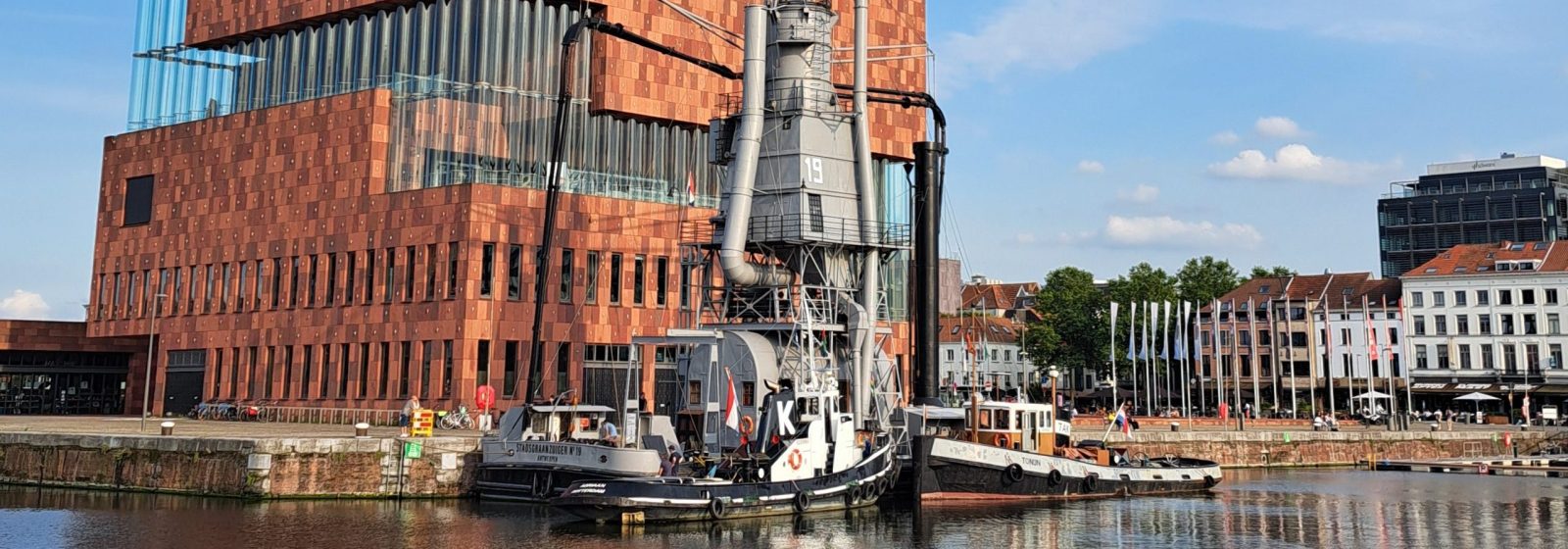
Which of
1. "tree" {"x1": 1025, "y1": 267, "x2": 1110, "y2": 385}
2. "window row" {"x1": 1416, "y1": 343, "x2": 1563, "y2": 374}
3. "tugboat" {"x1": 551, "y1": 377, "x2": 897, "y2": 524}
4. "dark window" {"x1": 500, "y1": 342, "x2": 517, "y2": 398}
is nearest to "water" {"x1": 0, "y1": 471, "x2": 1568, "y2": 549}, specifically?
"tugboat" {"x1": 551, "y1": 377, "x2": 897, "y2": 524}

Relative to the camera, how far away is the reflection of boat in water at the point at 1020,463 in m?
49.7

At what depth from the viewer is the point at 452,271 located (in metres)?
74.2

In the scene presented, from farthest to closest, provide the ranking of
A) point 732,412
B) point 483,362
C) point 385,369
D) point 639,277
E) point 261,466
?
point 639,277
point 385,369
point 483,362
point 732,412
point 261,466

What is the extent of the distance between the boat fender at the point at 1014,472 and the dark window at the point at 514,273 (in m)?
33.1

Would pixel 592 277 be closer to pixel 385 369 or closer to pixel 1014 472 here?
pixel 385 369

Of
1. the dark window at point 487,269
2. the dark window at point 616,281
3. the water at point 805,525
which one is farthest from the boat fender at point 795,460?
the dark window at point 616,281

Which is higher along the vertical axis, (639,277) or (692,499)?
(639,277)

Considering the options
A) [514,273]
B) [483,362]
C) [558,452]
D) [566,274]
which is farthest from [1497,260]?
[558,452]

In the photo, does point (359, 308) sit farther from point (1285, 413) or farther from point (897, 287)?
point (1285, 413)

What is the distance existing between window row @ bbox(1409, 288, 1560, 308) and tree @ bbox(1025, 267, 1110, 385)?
94.9ft

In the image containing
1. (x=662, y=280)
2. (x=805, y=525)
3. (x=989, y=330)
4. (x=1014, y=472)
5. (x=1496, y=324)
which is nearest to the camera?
(x=805, y=525)

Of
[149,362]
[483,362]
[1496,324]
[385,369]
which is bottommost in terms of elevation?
[149,362]

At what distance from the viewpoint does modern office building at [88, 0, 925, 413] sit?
7519 centimetres

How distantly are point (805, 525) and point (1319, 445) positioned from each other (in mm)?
50043
